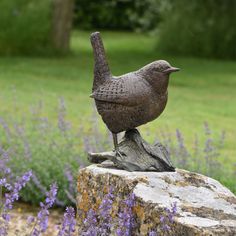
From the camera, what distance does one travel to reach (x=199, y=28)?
2266cm

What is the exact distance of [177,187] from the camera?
463 centimetres

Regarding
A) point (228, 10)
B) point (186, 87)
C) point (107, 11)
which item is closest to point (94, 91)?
point (186, 87)

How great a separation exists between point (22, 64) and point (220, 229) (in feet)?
49.0

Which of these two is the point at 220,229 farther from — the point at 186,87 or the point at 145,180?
the point at 186,87

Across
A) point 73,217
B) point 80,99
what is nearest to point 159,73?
point 73,217

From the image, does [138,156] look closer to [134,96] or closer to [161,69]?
[134,96]

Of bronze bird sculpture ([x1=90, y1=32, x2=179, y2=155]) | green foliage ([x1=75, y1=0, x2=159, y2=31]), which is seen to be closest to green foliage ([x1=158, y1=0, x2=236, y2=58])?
green foliage ([x1=75, y1=0, x2=159, y2=31])

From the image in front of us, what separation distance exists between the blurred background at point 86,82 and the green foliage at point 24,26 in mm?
27

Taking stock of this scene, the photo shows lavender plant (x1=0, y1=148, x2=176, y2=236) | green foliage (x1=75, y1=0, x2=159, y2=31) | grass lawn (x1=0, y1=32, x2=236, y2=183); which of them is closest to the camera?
lavender plant (x1=0, y1=148, x2=176, y2=236)

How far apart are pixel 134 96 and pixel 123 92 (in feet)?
0.26

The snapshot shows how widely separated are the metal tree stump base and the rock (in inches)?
3.2

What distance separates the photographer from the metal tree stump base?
191 inches

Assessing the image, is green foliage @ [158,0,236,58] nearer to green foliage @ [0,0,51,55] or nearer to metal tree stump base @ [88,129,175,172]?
green foliage @ [0,0,51,55]

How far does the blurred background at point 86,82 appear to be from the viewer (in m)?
7.49
